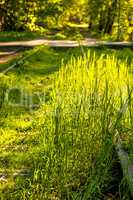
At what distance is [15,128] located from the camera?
26.6ft

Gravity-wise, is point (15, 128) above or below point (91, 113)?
below

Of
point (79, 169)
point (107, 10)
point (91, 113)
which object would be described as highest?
→ point (91, 113)

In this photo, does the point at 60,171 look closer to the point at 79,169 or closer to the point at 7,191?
the point at 79,169

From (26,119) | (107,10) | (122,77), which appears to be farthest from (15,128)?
(107,10)

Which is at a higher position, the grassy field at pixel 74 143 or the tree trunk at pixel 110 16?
the grassy field at pixel 74 143

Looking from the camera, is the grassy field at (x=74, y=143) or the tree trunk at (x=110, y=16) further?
the tree trunk at (x=110, y=16)

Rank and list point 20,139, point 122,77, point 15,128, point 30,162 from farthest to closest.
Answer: point 15,128
point 20,139
point 30,162
point 122,77

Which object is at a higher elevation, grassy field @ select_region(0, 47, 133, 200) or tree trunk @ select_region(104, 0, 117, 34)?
grassy field @ select_region(0, 47, 133, 200)

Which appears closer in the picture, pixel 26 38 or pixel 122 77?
pixel 122 77

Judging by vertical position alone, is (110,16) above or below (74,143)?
below

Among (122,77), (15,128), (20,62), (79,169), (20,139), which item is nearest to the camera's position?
(79,169)

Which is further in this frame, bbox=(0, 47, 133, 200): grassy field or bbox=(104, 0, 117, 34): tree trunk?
bbox=(104, 0, 117, 34): tree trunk

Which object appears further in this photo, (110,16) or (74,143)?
(110,16)

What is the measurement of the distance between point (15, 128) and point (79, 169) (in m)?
3.14
